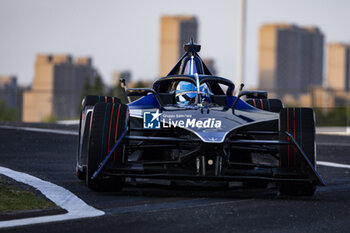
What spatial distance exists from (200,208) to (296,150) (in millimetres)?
1459

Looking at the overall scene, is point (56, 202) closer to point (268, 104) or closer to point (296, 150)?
point (296, 150)

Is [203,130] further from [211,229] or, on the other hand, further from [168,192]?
[211,229]

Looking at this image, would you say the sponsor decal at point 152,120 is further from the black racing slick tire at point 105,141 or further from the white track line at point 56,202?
the white track line at point 56,202

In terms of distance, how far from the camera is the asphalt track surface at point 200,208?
569cm

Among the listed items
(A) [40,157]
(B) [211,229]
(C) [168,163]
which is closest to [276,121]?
(C) [168,163]

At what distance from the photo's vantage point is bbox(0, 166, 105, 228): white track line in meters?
5.79

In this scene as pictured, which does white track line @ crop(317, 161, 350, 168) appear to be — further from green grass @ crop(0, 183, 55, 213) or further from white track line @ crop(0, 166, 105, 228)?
green grass @ crop(0, 183, 55, 213)

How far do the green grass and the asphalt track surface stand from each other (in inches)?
17.7

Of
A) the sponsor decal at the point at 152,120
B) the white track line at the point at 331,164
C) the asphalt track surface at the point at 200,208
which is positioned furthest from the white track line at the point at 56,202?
the white track line at the point at 331,164

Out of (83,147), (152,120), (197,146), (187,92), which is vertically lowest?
(83,147)

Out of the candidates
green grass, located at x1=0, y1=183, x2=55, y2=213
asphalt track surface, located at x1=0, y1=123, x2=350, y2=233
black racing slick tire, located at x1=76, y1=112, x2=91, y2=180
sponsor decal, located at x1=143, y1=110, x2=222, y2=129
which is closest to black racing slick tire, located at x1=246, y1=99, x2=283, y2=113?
asphalt track surface, located at x1=0, y1=123, x2=350, y2=233

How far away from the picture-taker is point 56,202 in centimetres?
671

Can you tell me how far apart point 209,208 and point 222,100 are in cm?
283

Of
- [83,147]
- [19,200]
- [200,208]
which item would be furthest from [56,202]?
A: [83,147]
